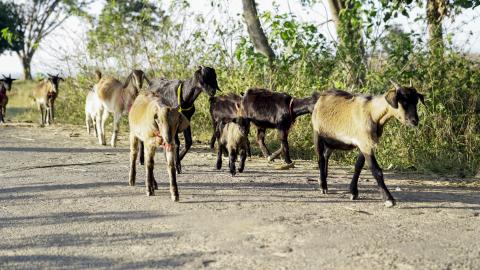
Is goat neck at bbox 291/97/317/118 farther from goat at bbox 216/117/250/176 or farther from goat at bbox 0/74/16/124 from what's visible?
goat at bbox 0/74/16/124

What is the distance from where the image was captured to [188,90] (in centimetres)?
984

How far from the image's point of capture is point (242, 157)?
9617 millimetres

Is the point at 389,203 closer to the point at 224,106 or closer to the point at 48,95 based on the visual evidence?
the point at 224,106

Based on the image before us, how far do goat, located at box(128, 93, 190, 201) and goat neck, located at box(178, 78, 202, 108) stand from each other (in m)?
1.77

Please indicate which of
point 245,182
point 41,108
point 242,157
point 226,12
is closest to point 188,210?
point 245,182

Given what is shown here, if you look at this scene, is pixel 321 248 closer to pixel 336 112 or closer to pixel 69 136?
pixel 336 112

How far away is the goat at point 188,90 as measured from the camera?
9617 mm

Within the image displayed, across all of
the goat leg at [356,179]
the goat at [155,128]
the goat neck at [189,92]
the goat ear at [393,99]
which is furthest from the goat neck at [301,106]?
the goat ear at [393,99]

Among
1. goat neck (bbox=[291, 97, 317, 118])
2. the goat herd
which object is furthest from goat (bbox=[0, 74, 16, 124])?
goat neck (bbox=[291, 97, 317, 118])

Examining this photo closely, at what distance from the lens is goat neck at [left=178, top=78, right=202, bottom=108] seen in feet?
32.0

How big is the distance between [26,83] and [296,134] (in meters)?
24.5

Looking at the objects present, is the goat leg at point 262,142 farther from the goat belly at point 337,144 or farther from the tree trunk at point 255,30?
the goat belly at point 337,144

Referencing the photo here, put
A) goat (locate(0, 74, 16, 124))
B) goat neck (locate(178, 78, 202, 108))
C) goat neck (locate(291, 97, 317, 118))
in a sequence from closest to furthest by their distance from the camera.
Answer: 1. goat neck (locate(178, 78, 202, 108))
2. goat neck (locate(291, 97, 317, 118))
3. goat (locate(0, 74, 16, 124))

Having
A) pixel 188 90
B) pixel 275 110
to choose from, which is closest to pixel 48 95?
pixel 188 90
